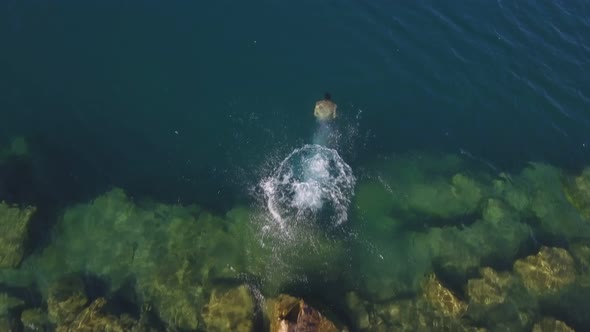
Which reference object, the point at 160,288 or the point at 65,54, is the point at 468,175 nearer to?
the point at 160,288

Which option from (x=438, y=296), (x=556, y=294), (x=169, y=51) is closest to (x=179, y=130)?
(x=169, y=51)

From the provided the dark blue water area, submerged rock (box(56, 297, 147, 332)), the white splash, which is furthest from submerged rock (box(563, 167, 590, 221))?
submerged rock (box(56, 297, 147, 332))

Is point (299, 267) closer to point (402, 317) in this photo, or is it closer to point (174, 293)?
point (402, 317)

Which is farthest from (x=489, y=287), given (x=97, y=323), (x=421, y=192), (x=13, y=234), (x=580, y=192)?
(x=13, y=234)

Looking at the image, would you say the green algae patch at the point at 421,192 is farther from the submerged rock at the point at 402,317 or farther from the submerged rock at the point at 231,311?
the submerged rock at the point at 231,311

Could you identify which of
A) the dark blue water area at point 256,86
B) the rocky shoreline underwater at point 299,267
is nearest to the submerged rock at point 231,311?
the rocky shoreline underwater at point 299,267

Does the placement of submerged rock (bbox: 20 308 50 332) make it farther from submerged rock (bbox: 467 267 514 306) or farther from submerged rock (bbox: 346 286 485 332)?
submerged rock (bbox: 467 267 514 306)
